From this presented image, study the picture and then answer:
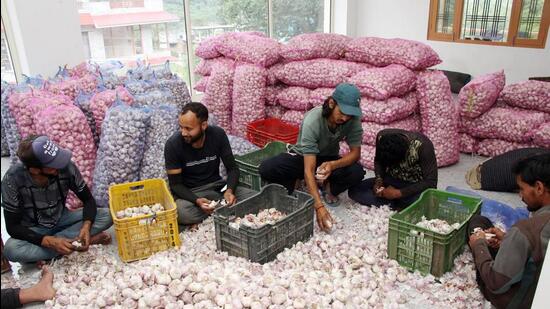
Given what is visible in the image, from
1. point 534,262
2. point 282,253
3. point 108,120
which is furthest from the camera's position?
point 108,120

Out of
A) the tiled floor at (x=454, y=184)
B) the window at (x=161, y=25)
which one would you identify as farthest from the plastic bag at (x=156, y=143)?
the window at (x=161, y=25)

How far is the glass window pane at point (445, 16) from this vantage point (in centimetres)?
522

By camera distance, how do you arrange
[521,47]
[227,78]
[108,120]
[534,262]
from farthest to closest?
[521,47] → [227,78] → [108,120] → [534,262]

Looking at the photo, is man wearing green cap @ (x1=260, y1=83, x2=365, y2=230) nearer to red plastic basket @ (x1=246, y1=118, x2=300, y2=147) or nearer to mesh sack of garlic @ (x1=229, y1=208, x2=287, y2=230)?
mesh sack of garlic @ (x1=229, y1=208, x2=287, y2=230)

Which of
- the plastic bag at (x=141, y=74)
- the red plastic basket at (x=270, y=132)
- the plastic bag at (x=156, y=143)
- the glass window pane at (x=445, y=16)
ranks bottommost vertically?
the red plastic basket at (x=270, y=132)

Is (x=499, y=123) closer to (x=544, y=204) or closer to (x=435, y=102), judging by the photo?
(x=435, y=102)

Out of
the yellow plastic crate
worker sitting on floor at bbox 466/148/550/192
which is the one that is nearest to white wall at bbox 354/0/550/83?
worker sitting on floor at bbox 466/148/550/192

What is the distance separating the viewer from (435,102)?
333cm

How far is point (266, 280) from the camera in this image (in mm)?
1902

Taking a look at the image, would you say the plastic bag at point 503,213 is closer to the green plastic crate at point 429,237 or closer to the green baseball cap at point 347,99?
the green plastic crate at point 429,237

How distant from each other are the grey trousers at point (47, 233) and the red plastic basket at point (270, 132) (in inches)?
61.6

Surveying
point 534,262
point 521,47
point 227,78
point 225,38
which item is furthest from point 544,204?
point 521,47

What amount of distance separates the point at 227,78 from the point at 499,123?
2.34 meters

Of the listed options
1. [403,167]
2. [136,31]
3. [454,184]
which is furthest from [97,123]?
[454,184]
